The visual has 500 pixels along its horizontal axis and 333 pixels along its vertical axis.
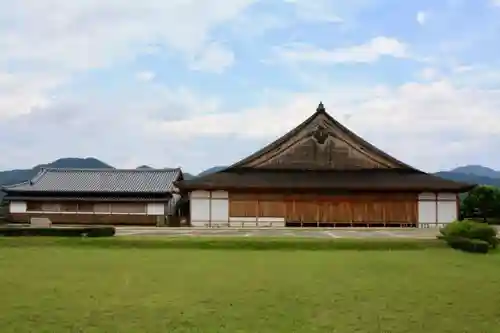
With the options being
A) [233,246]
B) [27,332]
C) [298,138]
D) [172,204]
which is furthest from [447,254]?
[172,204]

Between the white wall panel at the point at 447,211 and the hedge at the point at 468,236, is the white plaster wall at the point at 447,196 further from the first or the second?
the hedge at the point at 468,236

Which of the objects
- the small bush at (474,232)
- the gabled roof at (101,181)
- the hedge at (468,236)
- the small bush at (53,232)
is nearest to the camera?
the hedge at (468,236)

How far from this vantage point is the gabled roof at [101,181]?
128 feet

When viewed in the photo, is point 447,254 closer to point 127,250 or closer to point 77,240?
point 127,250

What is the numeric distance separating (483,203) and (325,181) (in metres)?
10.8

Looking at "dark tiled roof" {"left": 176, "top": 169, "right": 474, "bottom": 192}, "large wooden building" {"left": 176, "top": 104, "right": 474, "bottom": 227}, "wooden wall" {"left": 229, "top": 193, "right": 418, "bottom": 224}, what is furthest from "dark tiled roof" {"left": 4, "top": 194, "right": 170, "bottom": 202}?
"wooden wall" {"left": 229, "top": 193, "right": 418, "bottom": 224}

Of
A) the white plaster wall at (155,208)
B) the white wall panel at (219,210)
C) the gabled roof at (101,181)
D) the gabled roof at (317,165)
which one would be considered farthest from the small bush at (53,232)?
the gabled roof at (101,181)

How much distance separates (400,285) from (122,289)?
4.87m

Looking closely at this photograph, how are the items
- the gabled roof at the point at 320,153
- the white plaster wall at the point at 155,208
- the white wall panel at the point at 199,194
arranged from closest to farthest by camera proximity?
the white wall panel at the point at 199,194 < the gabled roof at the point at 320,153 < the white plaster wall at the point at 155,208

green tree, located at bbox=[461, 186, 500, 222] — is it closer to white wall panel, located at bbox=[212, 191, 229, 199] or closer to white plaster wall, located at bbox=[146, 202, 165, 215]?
white wall panel, located at bbox=[212, 191, 229, 199]

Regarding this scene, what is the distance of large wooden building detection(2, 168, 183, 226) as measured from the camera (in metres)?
38.5

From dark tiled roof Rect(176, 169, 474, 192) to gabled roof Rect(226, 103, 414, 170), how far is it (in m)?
0.37

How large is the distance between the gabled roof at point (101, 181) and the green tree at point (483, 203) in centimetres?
1867

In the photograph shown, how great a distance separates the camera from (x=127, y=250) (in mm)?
20047
